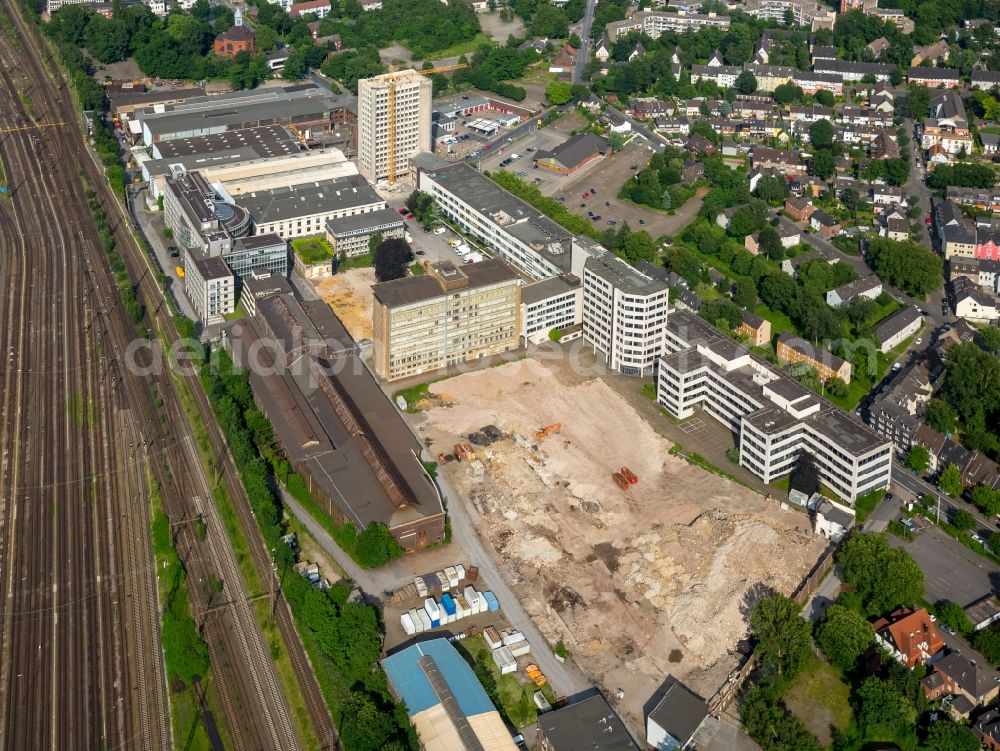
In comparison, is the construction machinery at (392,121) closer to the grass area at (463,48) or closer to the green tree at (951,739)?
the grass area at (463,48)

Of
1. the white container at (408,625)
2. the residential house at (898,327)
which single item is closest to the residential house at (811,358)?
the residential house at (898,327)

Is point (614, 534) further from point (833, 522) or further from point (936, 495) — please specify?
point (936, 495)

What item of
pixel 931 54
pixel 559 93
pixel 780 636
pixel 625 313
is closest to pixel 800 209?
pixel 625 313

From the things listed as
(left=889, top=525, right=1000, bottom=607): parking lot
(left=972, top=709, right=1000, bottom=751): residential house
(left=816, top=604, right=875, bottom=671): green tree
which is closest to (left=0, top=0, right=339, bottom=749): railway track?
(left=816, top=604, right=875, bottom=671): green tree

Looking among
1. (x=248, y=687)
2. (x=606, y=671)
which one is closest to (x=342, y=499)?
(x=248, y=687)

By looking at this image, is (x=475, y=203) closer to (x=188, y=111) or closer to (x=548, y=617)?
Result: (x=188, y=111)
